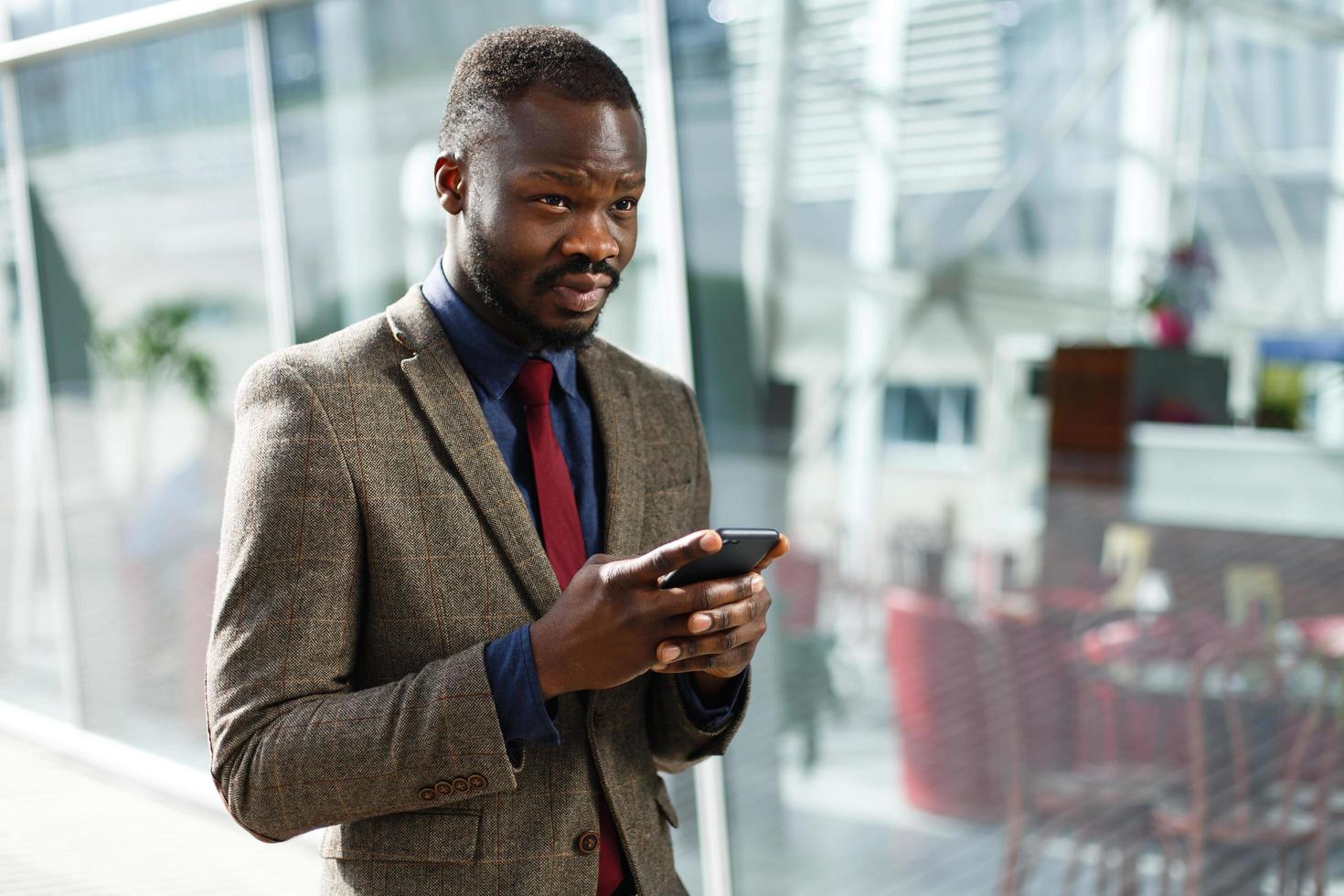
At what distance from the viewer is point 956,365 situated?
280 centimetres

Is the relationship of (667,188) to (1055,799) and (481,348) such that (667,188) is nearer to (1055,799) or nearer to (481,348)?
(1055,799)

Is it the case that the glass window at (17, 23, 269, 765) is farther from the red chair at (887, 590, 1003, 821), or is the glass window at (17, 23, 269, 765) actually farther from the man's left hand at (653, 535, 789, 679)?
the man's left hand at (653, 535, 789, 679)

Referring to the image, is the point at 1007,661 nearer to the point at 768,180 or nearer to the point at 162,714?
the point at 768,180

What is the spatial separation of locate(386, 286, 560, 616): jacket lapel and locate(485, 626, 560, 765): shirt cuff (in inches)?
3.1

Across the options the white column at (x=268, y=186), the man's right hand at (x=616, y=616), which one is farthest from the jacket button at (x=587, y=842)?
the white column at (x=268, y=186)

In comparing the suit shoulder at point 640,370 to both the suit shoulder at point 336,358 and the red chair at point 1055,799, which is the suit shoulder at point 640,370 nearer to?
the suit shoulder at point 336,358

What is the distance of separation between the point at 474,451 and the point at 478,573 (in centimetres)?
13

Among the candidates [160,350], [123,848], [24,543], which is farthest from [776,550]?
[24,543]

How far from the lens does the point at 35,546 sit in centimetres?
512

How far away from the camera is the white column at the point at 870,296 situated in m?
2.82

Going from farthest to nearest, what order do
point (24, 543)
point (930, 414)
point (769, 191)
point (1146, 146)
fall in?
point (24, 543) → point (769, 191) → point (930, 414) → point (1146, 146)

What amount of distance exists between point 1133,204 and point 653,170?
1141 mm

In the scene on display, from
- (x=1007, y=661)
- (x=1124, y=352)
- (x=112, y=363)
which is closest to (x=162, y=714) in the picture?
(x=112, y=363)

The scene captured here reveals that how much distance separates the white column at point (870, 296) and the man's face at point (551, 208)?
1.67 metres
